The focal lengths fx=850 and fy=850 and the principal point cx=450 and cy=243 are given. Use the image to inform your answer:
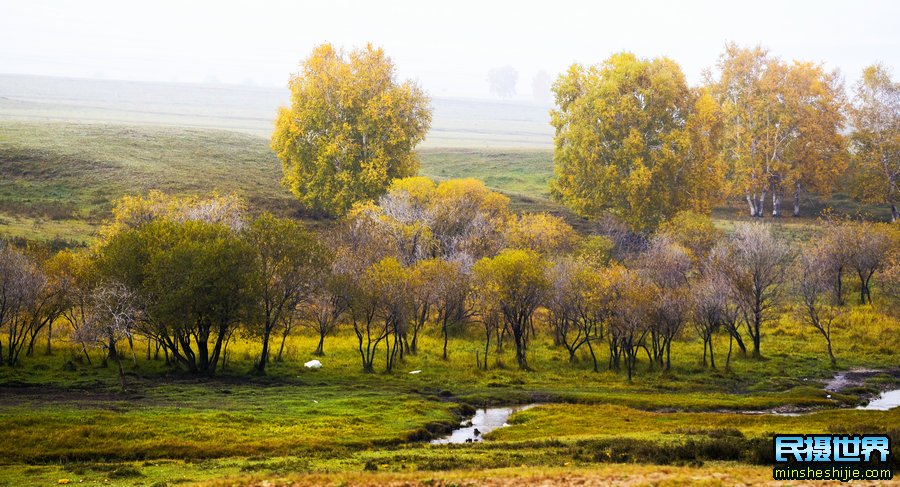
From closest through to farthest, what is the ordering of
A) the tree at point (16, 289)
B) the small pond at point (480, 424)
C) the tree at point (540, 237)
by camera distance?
the small pond at point (480, 424) → the tree at point (16, 289) → the tree at point (540, 237)

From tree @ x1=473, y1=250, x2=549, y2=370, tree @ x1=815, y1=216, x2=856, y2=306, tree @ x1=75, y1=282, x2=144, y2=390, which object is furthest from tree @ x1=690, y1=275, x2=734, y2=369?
tree @ x1=75, y1=282, x2=144, y2=390

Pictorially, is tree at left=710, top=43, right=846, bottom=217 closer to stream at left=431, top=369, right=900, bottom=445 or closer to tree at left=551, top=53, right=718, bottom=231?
tree at left=551, top=53, right=718, bottom=231

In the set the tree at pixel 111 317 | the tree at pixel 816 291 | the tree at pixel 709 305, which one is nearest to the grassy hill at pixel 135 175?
the tree at pixel 816 291

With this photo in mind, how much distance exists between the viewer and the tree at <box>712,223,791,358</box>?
245 ft

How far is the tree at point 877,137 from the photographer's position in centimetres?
12012

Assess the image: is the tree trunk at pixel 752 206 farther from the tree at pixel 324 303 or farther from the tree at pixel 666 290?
the tree at pixel 324 303

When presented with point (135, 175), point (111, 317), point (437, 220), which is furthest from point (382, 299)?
point (135, 175)

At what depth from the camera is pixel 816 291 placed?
83500mm

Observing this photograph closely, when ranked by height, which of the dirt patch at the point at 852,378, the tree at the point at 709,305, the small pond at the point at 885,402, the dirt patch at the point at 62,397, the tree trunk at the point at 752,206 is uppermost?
the tree trunk at the point at 752,206

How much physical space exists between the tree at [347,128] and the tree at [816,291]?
49204mm

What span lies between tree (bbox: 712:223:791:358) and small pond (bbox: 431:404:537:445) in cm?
2649

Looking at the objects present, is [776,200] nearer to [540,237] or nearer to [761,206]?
[761,206]

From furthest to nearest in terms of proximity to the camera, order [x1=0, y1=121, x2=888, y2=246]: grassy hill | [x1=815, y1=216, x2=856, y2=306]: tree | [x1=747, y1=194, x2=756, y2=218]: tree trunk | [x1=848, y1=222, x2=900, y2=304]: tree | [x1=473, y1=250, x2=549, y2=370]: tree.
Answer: [x1=747, y1=194, x2=756, y2=218]: tree trunk < [x1=0, y1=121, x2=888, y2=246]: grassy hill < [x1=815, y1=216, x2=856, y2=306]: tree < [x1=848, y1=222, x2=900, y2=304]: tree < [x1=473, y1=250, x2=549, y2=370]: tree

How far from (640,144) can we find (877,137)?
43098 mm
